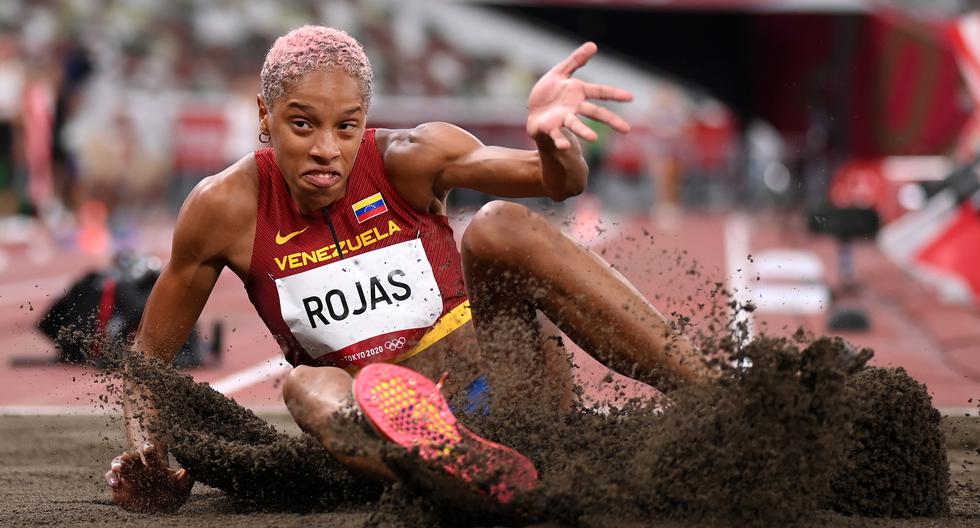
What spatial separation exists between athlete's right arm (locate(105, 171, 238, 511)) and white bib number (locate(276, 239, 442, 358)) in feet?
0.67

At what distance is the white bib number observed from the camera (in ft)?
11.5

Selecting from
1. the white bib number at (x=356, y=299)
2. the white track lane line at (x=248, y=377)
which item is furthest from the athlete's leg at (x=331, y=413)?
the white track lane line at (x=248, y=377)

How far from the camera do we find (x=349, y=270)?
350 cm

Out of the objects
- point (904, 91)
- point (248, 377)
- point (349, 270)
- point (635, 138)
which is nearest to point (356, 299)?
point (349, 270)

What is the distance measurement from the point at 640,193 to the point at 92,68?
32.3ft

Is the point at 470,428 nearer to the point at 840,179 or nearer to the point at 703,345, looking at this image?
the point at 703,345

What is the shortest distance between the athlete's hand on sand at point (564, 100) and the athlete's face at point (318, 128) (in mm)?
442

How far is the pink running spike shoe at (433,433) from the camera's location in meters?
2.79

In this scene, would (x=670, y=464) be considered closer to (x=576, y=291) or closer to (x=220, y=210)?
(x=576, y=291)

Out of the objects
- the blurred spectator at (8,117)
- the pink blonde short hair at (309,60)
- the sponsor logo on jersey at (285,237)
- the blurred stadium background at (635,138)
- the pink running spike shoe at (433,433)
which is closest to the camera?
the pink running spike shoe at (433,433)

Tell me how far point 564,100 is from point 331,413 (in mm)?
902

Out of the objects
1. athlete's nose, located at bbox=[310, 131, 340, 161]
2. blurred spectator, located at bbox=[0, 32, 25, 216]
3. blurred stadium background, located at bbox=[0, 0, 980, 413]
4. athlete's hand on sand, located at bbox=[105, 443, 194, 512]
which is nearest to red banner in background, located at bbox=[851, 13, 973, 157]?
blurred stadium background, located at bbox=[0, 0, 980, 413]

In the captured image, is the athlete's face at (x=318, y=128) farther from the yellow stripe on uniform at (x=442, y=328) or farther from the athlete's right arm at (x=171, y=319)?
the yellow stripe on uniform at (x=442, y=328)

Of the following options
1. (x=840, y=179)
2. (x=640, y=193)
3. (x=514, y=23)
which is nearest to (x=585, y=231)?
(x=840, y=179)
